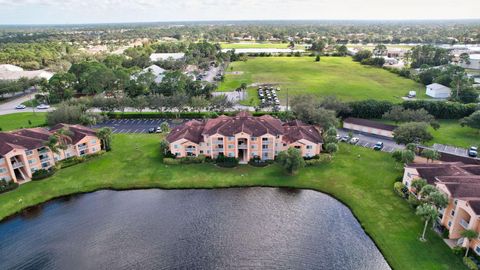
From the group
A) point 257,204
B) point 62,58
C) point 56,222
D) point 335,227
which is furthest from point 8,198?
point 62,58

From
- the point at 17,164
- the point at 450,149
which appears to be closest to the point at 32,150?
the point at 17,164

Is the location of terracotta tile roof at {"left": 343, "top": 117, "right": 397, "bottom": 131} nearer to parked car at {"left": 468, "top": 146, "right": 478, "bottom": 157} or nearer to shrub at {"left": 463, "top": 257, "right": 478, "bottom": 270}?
parked car at {"left": 468, "top": 146, "right": 478, "bottom": 157}

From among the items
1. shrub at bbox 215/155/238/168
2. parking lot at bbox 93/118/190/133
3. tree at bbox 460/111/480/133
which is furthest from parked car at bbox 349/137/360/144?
parking lot at bbox 93/118/190/133

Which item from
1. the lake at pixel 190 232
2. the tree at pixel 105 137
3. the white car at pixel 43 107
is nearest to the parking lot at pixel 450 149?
the lake at pixel 190 232

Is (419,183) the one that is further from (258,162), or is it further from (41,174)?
(41,174)

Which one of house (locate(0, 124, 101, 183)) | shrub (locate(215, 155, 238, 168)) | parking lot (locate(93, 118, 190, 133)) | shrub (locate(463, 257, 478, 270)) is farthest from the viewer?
parking lot (locate(93, 118, 190, 133))

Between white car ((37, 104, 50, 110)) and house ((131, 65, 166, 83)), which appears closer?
white car ((37, 104, 50, 110))

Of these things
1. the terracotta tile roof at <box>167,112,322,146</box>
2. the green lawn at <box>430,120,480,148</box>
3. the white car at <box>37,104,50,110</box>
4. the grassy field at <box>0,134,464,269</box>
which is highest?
the terracotta tile roof at <box>167,112,322,146</box>
